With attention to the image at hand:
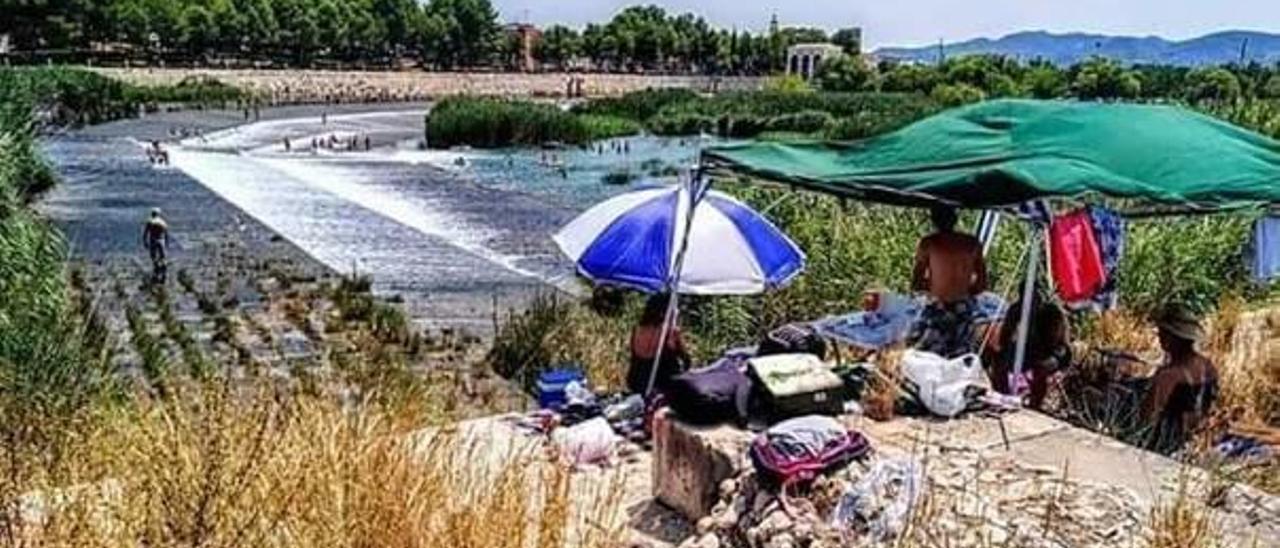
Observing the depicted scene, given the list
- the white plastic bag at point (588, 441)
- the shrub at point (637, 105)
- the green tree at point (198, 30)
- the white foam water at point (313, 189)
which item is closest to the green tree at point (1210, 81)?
the shrub at point (637, 105)

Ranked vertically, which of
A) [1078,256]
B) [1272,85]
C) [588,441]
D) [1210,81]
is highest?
[1078,256]

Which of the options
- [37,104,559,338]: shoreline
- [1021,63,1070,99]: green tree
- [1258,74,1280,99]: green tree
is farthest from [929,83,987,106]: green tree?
[37,104,559,338]: shoreline

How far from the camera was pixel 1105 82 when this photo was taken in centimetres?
7375

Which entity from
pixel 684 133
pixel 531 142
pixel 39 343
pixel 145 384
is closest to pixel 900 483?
pixel 39 343

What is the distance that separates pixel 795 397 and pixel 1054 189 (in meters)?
1.54

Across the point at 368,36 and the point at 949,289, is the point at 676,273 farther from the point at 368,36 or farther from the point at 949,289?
the point at 368,36

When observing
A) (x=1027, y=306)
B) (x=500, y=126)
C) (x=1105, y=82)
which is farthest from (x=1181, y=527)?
(x=1105, y=82)

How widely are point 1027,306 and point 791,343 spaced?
1203 mm

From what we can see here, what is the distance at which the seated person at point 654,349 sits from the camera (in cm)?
750

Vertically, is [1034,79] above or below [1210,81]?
below

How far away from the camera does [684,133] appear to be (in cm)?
5481

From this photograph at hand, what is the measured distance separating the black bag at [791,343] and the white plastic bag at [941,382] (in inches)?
35.1

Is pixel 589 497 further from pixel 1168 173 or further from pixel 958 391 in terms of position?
pixel 1168 173

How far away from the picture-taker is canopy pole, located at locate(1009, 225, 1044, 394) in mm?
6434
